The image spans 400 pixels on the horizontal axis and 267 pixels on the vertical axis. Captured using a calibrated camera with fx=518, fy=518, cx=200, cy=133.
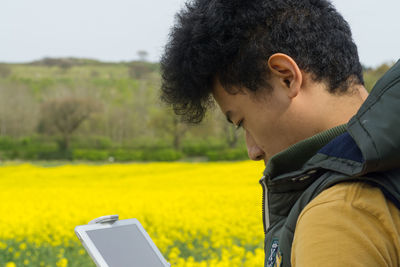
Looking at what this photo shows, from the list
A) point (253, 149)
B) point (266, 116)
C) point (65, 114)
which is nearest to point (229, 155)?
point (65, 114)

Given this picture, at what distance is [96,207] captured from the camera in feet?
24.9

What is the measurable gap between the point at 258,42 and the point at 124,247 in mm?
592

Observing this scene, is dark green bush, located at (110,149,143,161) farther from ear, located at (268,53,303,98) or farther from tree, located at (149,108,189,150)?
ear, located at (268,53,303,98)

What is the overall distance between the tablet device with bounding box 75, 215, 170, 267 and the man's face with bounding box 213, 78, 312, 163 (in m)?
0.40

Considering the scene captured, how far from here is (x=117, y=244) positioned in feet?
3.99

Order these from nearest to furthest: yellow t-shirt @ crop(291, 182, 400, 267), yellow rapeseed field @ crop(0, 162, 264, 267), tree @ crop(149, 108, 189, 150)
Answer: yellow t-shirt @ crop(291, 182, 400, 267) → yellow rapeseed field @ crop(0, 162, 264, 267) → tree @ crop(149, 108, 189, 150)

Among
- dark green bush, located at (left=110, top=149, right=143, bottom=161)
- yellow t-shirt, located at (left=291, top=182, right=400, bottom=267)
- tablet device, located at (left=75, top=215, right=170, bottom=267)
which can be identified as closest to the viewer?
yellow t-shirt, located at (left=291, top=182, right=400, bottom=267)

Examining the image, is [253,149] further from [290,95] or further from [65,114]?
[65,114]

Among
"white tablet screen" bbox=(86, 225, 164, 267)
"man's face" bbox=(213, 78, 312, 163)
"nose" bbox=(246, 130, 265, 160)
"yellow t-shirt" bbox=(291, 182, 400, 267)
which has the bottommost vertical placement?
"white tablet screen" bbox=(86, 225, 164, 267)

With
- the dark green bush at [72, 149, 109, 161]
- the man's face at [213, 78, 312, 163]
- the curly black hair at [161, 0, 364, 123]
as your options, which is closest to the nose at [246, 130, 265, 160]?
the man's face at [213, 78, 312, 163]

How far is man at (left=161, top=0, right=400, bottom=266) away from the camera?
636 millimetres

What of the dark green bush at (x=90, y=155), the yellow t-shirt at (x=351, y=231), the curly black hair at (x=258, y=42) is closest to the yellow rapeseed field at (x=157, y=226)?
the curly black hair at (x=258, y=42)

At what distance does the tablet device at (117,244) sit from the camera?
1.14 m

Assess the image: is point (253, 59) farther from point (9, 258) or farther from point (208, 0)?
point (9, 258)
